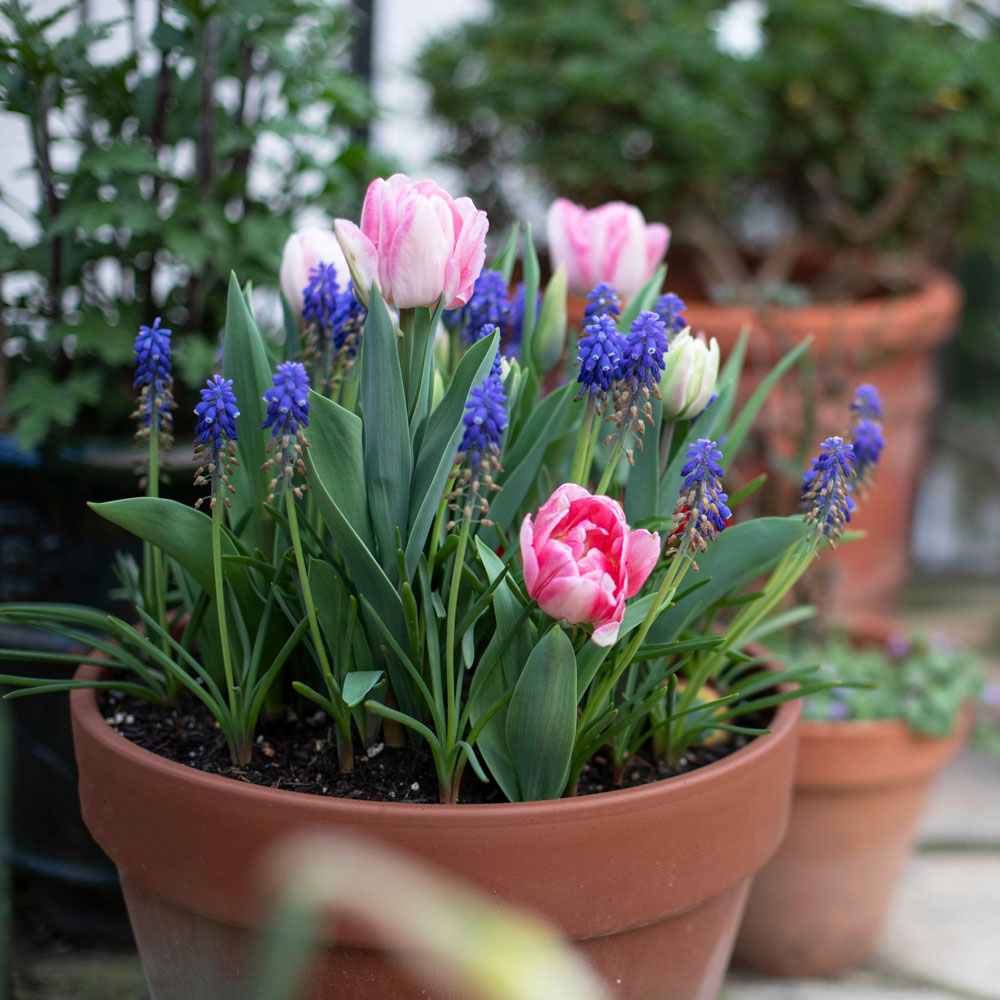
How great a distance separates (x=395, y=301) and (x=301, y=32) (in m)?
0.87

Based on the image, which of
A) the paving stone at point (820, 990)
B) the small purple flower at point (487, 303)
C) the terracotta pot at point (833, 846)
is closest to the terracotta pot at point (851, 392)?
the terracotta pot at point (833, 846)

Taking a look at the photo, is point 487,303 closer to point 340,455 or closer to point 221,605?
point 340,455

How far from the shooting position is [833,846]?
1.47 metres

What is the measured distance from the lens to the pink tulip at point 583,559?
733 millimetres

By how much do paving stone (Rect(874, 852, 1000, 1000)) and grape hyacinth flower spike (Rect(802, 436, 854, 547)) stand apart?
94 cm

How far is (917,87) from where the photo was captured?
230cm

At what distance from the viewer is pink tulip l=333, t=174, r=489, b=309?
76 cm

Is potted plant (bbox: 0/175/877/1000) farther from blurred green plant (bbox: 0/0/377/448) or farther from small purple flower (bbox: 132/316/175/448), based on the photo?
blurred green plant (bbox: 0/0/377/448)

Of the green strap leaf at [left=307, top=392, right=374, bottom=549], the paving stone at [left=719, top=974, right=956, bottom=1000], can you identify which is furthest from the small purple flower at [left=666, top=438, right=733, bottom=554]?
the paving stone at [left=719, top=974, right=956, bottom=1000]

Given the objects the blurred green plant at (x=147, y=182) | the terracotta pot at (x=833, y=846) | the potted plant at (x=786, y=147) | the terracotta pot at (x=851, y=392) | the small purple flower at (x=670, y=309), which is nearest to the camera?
the small purple flower at (x=670, y=309)

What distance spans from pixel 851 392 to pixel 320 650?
5.22 ft

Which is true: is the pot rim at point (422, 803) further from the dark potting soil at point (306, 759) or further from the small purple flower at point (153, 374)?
the small purple flower at point (153, 374)

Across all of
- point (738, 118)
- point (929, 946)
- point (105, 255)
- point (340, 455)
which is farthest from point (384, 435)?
point (738, 118)

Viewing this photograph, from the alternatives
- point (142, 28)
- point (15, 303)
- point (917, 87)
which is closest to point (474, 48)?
point (142, 28)
